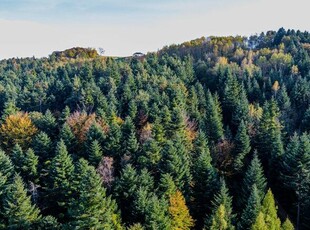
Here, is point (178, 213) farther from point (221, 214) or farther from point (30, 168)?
point (30, 168)

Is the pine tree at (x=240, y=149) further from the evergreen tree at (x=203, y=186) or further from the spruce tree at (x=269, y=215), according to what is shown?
the spruce tree at (x=269, y=215)

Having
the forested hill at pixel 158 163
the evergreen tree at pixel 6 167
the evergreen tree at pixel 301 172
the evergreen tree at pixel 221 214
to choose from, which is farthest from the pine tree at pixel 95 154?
the evergreen tree at pixel 301 172

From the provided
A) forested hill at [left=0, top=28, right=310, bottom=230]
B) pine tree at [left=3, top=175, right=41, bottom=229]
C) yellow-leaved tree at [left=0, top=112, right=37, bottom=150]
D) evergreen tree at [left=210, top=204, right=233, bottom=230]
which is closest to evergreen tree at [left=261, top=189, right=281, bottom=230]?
forested hill at [left=0, top=28, right=310, bottom=230]

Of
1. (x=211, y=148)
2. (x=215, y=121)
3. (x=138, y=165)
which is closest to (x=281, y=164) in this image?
(x=211, y=148)

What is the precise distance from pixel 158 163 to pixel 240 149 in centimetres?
1752

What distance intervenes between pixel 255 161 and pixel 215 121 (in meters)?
20.0

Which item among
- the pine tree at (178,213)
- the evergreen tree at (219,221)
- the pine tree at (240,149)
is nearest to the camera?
the evergreen tree at (219,221)

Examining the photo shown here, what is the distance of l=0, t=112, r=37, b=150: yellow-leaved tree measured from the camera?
221 ft

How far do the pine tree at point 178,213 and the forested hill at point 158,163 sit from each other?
13cm

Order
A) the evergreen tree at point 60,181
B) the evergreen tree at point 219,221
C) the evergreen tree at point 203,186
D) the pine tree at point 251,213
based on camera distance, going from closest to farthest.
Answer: the evergreen tree at point 219,221 → the pine tree at point 251,213 → the evergreen tree at point 60,181 → the evergreen tree at point 203,186

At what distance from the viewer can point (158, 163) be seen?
52.2m

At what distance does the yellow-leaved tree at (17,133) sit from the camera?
221 feet

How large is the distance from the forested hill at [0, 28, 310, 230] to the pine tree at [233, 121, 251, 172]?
18 centimetres

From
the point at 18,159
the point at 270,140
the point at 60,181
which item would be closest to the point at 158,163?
the point at 60,181
